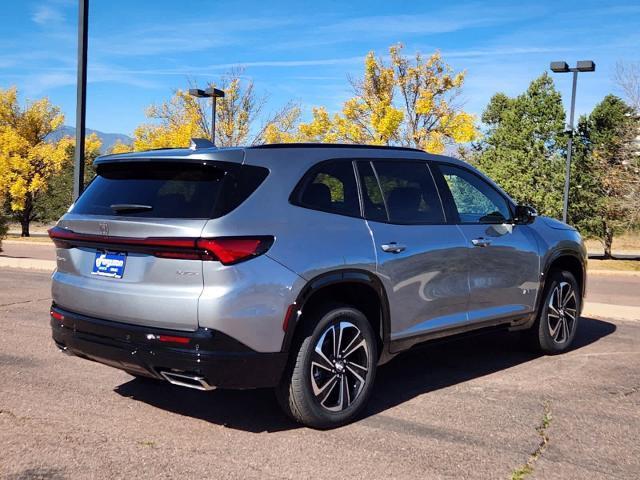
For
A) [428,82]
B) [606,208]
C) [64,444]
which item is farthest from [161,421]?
[606,208]

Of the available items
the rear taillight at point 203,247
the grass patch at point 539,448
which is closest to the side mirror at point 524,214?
the grass patch at point 539,448

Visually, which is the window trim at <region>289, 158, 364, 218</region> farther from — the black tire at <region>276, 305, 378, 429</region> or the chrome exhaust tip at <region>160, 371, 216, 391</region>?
the chrome exhaust tip at <region>160, 371, 216, 391</region>

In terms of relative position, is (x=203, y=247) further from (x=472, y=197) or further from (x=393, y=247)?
(x=472, y=197)

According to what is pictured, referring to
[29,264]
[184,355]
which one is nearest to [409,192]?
[184,355]

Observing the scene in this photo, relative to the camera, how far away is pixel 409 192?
511 centimetres

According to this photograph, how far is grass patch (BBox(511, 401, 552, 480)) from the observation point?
11.9 ft

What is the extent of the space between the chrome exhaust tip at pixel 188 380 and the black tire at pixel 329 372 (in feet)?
1.79

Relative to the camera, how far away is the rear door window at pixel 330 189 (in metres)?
4.31

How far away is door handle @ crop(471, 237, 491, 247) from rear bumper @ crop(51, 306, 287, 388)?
216cm

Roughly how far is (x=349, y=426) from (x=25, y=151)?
3777cm

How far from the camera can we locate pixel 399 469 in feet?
12.0

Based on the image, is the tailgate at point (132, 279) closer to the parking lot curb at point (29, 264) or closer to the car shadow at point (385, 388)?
the car shadow at point (385, 388)

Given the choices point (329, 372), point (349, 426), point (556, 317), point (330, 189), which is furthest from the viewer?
point (556, 317)

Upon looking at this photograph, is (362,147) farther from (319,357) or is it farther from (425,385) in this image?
(425,385)
